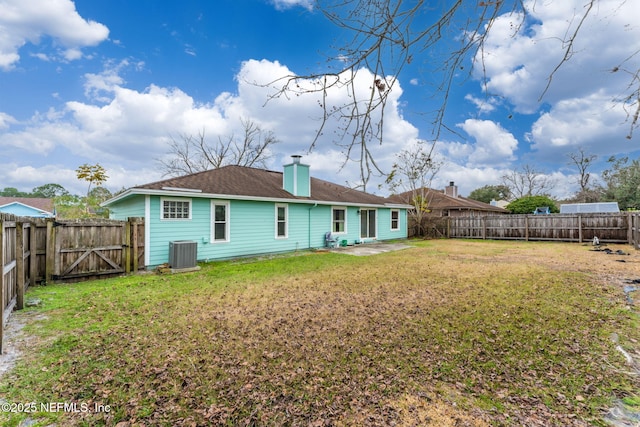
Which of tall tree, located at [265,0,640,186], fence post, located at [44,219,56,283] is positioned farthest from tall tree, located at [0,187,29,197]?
tall tree, located at [265,0,640,186]

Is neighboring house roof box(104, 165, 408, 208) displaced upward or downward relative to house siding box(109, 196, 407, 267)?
upward

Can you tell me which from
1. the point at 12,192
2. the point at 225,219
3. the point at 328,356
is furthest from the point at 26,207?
the point at 328,356

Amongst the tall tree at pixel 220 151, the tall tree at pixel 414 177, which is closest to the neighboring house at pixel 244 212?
the tall tree at pixel 414 177

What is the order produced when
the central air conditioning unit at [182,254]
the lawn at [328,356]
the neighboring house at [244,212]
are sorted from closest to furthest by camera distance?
the lawn at [328,356]
the central air conditioning unit at [182,254]
the neighboring house at [244,212]

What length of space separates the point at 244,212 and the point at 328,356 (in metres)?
8.58

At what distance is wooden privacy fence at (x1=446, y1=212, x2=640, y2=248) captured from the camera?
1391cm

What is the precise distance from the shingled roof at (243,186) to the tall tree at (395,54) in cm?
583

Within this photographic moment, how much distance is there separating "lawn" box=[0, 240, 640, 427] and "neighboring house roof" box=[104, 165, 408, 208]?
12.3 ft

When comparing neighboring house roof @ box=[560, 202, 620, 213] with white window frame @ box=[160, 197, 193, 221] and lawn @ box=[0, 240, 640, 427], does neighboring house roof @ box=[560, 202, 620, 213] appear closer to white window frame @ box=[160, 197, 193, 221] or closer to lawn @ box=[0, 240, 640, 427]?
lawn @ box=[0, 240, 640, 427]

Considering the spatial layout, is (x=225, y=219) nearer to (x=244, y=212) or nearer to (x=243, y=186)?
(x=244, y=212)

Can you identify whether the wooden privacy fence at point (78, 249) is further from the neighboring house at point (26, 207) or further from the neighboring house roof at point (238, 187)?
the neighboring house at point (26, 207)

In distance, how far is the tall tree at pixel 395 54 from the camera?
2.10 m

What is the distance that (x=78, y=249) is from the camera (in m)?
7.11

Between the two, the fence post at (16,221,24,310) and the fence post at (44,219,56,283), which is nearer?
the fence post at (16,221,24,310)
